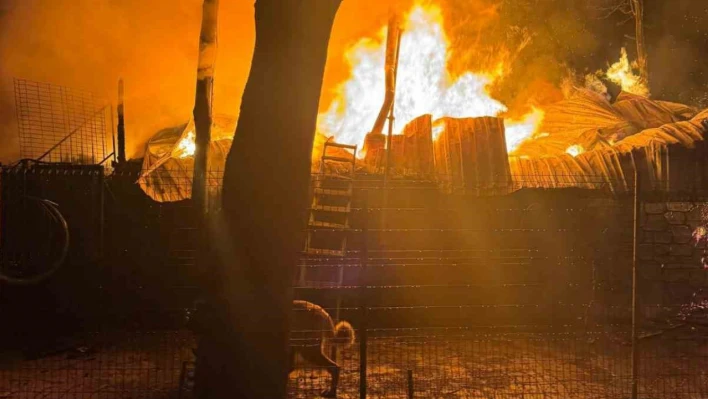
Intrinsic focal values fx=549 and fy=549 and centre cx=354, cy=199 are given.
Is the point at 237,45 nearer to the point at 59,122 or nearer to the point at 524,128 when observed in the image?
the point at 59,122

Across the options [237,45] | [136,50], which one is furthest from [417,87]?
[136,50]

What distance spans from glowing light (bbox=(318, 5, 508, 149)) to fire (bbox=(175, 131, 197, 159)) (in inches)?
129

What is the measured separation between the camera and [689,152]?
33.5 feet

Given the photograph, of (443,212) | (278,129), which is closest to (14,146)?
(443,212)

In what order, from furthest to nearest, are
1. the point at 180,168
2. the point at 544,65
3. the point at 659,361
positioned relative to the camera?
the point at 544,65 → the point at 180,168 → the point at 659,361

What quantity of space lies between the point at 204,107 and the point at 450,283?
5.73 metres

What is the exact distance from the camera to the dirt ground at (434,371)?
7.13 metres

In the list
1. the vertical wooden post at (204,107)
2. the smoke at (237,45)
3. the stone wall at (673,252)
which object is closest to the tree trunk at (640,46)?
the smoke at (237,45)

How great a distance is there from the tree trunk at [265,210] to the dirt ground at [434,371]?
2694 mm

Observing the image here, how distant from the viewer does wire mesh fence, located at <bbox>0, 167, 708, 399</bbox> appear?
8922mm

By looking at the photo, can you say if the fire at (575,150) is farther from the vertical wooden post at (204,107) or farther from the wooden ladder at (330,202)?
the vertical wooden post at (204,107)

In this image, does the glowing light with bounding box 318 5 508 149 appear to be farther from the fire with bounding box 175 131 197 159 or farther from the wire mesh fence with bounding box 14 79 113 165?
the wire mesh fence with bounding box 14 79 113 165

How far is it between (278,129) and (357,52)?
35.5ft

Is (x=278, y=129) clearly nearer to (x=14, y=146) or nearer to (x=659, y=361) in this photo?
(x=659, y=361)
